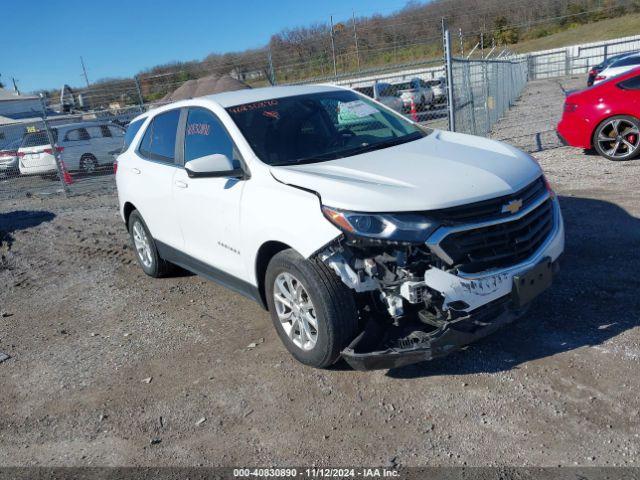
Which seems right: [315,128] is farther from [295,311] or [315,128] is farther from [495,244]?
[495,244]

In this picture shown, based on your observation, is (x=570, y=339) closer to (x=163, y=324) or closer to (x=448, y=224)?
(x=448, y=224)

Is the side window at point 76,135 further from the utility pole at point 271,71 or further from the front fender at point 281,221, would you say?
the front fender at point 281,221

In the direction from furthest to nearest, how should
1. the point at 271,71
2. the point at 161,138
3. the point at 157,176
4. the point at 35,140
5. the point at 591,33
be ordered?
1. the point at 591,33
2. the point at 35,140
3. the point at 271,71
4. the point at 161,138
5. the point at 157,176

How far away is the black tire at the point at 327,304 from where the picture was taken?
11.2 feet

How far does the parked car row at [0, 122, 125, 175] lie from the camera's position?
48.8ft

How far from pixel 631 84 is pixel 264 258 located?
23.8 feet

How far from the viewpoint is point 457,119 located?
10648 mm

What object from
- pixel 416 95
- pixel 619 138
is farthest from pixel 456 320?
pixel 416 95

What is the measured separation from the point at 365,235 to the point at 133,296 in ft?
11.3

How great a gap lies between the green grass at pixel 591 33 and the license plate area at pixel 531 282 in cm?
3885

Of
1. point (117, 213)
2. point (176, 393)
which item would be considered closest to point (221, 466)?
point (176, 393)

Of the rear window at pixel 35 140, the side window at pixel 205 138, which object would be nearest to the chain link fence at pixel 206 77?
the rear window at pixel 35 140

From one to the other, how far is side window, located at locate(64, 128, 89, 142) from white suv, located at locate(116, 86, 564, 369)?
37.5 feet

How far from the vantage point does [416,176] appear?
3551 mm
